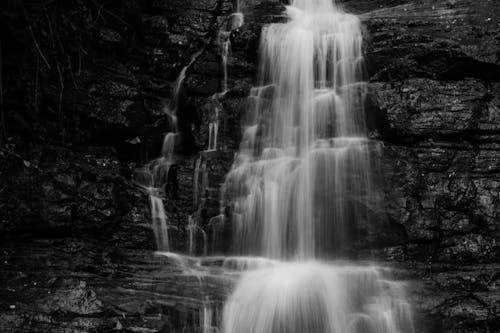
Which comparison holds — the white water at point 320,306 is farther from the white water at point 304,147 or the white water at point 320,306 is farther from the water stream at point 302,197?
the white water at point 304,147

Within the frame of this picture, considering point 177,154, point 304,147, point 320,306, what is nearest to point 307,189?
point 304,147

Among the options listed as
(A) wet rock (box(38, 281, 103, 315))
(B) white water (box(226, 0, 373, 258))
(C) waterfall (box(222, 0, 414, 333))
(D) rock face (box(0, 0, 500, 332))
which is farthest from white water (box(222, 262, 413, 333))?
(A) wet rock (box(38, 281, 103, 315))

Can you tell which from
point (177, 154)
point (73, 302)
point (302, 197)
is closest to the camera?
point (73, 302)

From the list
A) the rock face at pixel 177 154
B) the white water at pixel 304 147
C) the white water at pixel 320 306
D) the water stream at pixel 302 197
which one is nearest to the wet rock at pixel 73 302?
the rock face at pixel 177 154

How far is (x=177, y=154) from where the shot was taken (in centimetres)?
1216

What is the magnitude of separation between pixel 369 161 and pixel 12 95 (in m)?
6.82

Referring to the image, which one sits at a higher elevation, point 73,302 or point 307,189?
point 307,189

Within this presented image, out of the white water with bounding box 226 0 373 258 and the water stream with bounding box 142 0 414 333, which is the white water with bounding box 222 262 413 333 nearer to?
the water stream with bounding box 142 0 414 333

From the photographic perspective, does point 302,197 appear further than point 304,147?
No

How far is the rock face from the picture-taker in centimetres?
784

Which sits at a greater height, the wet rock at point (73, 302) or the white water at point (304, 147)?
the white water at point (304, 147)

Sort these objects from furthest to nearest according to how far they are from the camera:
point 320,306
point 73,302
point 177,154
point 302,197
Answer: point 177,154, point 302,197, point 320,306, point 73,302

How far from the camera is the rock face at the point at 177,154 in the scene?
7.84 metres

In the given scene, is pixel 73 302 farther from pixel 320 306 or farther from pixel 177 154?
pixel 177 154
